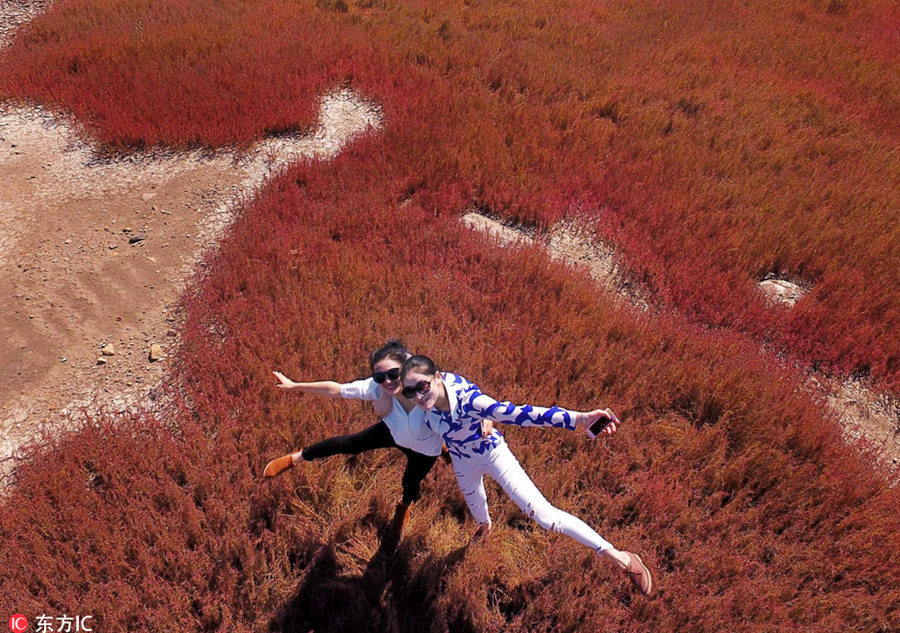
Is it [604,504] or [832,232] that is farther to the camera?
[832,232]

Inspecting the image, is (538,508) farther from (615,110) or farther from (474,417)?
(615,110)

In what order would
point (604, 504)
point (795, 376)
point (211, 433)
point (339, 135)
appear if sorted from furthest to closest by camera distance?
point (339, 135), point (795, 376), point (211, 433), point (604, 504)

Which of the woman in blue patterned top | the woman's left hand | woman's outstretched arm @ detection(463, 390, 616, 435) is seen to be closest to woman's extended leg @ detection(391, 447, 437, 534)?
the woman in blue patterned top

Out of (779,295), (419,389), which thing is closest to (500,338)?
(419,389)

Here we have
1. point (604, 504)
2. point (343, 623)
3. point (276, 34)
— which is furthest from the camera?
point (276, 34)

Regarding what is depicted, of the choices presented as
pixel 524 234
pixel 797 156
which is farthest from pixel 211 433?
pixel 797 156

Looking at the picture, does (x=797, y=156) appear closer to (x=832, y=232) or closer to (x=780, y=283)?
(x=832, y=232)

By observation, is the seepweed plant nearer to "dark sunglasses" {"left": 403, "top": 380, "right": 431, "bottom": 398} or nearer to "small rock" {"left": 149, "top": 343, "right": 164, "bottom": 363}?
"small rock" {"left": 149, "top": 343, "right": 164, "bottom": 363}
